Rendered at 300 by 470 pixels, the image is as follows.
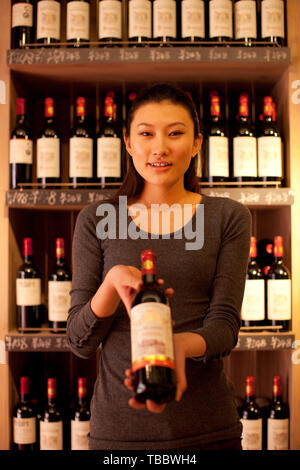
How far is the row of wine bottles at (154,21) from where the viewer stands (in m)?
1.67

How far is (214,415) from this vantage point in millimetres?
820

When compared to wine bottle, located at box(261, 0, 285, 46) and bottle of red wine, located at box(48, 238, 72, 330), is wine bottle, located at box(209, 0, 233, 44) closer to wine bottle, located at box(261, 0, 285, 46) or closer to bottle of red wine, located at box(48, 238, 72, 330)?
wine bottle, located at box(261, 0, 285, 46)

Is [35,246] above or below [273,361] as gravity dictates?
above

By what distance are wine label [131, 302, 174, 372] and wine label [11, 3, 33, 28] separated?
135 cm

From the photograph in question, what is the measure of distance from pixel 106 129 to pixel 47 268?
1.90 feet

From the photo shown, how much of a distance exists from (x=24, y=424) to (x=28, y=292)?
1.43ft

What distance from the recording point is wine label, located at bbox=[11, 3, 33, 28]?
1678 millimetres

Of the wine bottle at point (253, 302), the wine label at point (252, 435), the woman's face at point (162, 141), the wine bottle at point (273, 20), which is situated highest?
the wine bottle at point (273, 20)

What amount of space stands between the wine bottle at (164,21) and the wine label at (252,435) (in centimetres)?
129

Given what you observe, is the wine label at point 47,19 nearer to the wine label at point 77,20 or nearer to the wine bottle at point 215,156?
the wine label at point 77,20

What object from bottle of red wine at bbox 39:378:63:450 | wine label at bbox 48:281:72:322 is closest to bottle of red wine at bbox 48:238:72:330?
wine label at bbox 48:281:72:322

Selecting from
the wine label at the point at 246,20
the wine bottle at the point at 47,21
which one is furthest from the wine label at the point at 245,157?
the wine bottle at the point at 47,21
